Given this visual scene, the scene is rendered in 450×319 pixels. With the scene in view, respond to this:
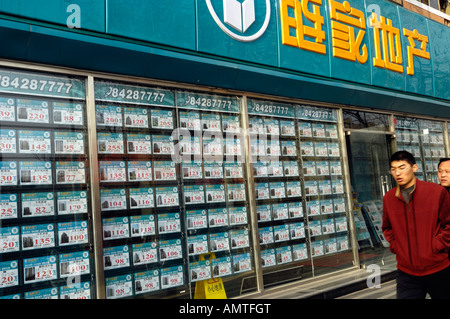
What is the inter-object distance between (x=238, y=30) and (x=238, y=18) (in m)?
0.18

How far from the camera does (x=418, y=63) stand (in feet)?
32.5

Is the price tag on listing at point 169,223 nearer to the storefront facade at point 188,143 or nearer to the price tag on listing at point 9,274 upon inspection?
the storefront facade at point 188,143

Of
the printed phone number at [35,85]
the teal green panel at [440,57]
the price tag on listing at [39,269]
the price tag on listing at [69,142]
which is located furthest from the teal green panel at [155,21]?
the teal green panel at [440,57]

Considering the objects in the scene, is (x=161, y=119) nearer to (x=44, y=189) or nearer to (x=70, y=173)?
(x=70, y=173)

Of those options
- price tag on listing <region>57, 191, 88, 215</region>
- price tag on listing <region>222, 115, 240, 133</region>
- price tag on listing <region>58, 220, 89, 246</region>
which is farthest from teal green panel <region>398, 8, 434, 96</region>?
price tag on listing <region>58, 220, 89, 246</region>

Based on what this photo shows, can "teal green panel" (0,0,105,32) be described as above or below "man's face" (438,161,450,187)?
above

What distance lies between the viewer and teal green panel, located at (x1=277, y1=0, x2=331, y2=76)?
280 inches

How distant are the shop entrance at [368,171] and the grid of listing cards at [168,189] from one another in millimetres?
3012

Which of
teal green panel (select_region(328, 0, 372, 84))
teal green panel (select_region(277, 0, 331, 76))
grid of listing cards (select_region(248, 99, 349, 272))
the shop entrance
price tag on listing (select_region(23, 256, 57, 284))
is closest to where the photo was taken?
price tag on listing (select_region(23, 256, 57, 284))

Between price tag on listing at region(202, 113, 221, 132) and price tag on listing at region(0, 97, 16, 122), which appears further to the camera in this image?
price tag on listing at region(202, 113, 221, 132)

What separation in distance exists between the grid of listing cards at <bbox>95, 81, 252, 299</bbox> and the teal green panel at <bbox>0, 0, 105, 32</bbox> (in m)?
0.78

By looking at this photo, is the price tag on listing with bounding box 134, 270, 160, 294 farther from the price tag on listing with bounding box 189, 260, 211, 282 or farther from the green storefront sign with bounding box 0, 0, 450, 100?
the green storefront sign with bounding box 0, 0, 450, 100

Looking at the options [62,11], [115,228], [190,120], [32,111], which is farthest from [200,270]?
[62,11]
